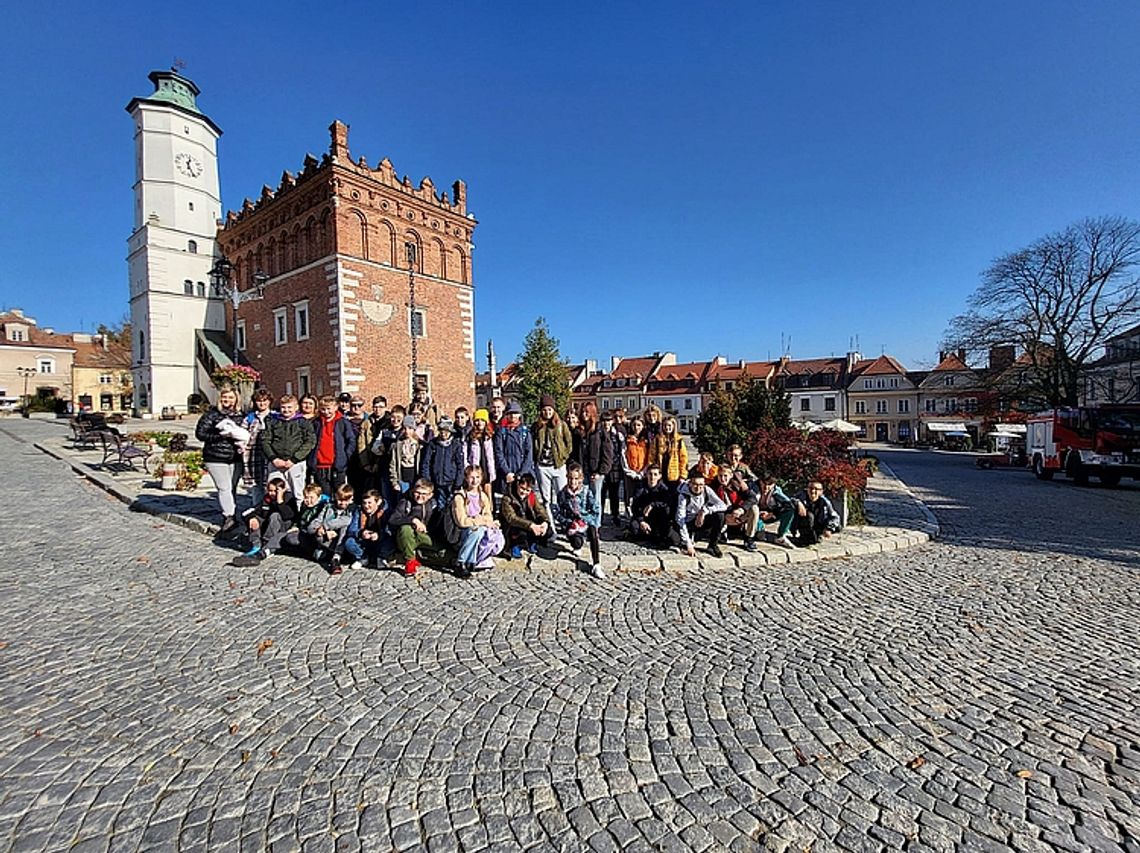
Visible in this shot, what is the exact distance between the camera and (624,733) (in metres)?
3.32

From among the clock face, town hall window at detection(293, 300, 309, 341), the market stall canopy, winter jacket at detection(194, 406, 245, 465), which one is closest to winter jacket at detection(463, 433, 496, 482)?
winter jacket at detection(194, 406, 245, 465)

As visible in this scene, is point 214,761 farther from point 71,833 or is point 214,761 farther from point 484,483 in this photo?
point 484,483

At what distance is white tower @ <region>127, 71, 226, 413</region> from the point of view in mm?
36531

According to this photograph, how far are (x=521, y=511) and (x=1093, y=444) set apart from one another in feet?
64.1

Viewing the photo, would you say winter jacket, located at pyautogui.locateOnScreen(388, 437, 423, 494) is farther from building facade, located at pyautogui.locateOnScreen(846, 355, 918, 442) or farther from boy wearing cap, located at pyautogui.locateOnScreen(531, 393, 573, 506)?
building facade, located at pyautogui.locateOnScreen(846, 355, 918, 442)

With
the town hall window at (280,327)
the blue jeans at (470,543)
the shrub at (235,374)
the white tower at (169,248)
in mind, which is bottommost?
the blue jeans at (470,543)

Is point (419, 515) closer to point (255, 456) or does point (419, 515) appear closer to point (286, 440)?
point (286, 440)

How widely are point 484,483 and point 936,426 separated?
56.3 metres

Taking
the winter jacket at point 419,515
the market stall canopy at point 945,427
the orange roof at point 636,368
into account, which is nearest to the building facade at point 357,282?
the winter jacket at point 419,515

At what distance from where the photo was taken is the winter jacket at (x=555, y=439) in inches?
318

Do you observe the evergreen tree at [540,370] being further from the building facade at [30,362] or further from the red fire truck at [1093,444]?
the building facade at [30,362]

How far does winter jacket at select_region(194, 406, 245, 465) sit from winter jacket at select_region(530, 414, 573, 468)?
409 cm

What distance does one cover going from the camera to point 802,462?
30.4 feet

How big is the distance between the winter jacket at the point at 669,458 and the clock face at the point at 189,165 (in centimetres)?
4439
